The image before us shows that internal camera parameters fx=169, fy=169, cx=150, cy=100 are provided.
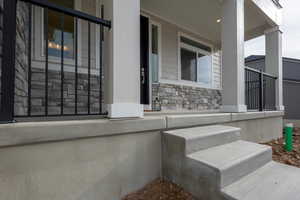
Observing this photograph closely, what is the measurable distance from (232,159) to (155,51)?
365 centimetres

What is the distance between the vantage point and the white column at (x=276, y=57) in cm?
455

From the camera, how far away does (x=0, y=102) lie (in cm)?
113

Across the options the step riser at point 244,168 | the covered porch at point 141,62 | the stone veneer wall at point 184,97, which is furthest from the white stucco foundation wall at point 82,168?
the stone veneer wall at point 184,97

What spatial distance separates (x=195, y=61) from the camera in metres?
5.64

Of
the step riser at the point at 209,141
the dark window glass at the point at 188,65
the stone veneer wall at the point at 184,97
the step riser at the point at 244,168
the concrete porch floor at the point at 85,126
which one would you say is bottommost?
the step riser at the point at 244,168

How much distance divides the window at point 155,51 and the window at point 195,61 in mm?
1020

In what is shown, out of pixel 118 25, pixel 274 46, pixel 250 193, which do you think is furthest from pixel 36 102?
pixel 274 46

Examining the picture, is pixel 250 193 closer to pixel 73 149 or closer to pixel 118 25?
pixel 73 149

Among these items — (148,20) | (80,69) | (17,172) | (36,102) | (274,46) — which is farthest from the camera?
(274,46)

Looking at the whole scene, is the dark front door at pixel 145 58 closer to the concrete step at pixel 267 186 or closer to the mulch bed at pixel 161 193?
the mulch bed at pixel 161 193

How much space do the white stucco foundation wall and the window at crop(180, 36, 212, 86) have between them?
394 cm

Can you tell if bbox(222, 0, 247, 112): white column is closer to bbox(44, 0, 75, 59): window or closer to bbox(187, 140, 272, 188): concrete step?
bbox(187, 140, 272, 188): concrete step

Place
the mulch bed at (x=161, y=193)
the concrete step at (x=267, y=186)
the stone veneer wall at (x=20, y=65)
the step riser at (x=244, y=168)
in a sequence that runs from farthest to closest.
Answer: the stone veneer wall at (x=20, y=65), the mulch bed at (x=161, y=193), the step riser at (x=244, y=168), the concrete step at (x=267, y=186)

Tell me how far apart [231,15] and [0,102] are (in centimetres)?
350
